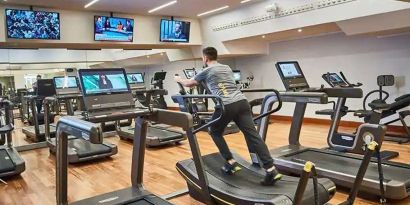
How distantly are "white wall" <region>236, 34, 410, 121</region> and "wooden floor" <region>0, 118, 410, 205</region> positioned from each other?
150 cm

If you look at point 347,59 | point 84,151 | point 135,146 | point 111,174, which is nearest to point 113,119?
point 135,146

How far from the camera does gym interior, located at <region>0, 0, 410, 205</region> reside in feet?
10.5

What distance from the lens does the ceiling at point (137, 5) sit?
20.6ft

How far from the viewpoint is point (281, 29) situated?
22.5 ft

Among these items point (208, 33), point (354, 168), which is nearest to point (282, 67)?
point (354, 168)

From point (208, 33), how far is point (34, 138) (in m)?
4.65

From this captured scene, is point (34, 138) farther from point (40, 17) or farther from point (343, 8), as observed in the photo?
point (343, 8)

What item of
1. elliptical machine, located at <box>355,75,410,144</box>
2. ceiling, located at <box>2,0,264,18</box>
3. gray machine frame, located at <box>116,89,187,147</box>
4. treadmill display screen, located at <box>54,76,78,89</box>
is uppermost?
ceiling, located at <box>2,0,264,18</box>

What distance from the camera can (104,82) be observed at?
3.76 m

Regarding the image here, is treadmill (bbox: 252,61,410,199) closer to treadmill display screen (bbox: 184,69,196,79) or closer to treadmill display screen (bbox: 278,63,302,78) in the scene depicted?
treadmill display screen (bbox: 278,63,302,78)

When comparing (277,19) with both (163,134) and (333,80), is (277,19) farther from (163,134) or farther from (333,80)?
(163,134)

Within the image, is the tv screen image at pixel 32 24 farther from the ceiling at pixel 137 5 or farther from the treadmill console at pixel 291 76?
the treadmill console at pixel 291 76

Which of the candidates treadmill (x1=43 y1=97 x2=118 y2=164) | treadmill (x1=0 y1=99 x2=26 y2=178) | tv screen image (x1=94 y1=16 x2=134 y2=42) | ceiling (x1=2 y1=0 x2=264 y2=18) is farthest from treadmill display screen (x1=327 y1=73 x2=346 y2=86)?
treadmill (x1=0 y1=99 x2=26 y2=178)

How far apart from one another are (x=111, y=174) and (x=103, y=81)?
159 centimetres
